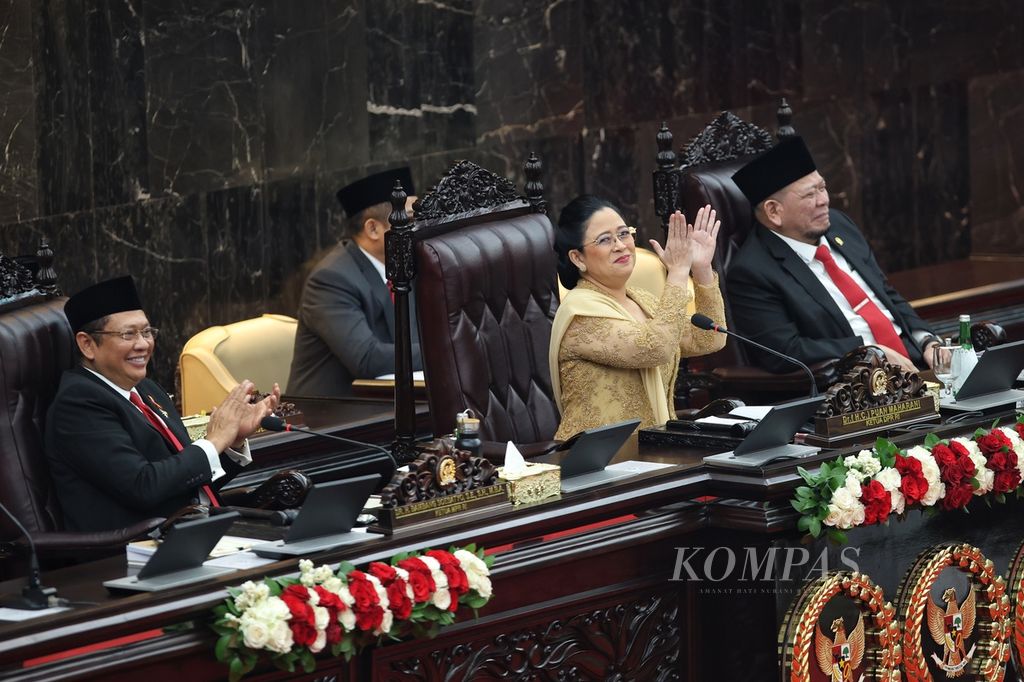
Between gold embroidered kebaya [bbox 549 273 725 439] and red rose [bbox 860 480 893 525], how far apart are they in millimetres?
885

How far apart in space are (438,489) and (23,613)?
76 centimetres

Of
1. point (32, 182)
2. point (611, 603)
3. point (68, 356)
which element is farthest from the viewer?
point (32, 182)

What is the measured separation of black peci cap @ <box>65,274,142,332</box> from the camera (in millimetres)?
3543

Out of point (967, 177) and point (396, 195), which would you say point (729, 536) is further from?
point (967, 177)

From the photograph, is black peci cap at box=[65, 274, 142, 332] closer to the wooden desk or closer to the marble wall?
the wooden desk

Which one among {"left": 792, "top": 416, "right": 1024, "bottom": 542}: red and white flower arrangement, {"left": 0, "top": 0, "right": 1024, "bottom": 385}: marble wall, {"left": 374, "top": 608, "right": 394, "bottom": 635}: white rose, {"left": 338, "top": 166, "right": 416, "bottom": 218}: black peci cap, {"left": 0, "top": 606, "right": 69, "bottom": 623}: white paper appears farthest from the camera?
{"left": 0, "top": 0, "right": 1024, "bottom": 385}: marble wall

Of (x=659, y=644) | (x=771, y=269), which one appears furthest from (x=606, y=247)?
(x=659, y=644)

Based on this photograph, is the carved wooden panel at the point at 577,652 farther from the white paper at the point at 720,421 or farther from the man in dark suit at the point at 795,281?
the man in dark suit at the point at 795,281

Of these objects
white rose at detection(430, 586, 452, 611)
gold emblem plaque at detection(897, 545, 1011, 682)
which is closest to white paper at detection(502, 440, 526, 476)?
white rose at detection(430, 586, 452, 611)

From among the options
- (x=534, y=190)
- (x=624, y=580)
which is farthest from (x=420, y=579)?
(x=534, y=190)

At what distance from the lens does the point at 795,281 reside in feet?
15.9

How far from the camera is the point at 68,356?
3766mm

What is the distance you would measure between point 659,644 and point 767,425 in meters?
0.47

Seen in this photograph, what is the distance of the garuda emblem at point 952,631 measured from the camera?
3479 mm
